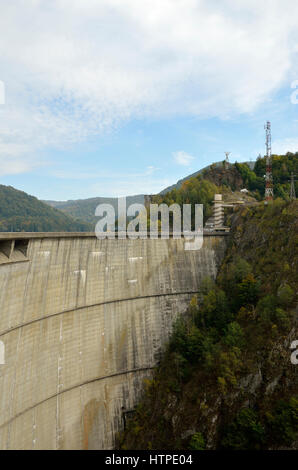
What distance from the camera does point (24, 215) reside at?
113 metres

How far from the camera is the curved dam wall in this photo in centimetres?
1716

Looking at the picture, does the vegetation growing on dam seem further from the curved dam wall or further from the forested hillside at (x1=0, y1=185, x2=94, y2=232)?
the forested hillside at (x1=0, y1=185, x2=94, y2=232)

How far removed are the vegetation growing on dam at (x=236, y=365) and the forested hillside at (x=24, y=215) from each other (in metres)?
78.8

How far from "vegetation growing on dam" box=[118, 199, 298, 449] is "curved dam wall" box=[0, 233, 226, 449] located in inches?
72.7

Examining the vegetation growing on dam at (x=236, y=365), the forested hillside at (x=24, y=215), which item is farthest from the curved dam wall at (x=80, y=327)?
the forested hillside at (x=24, y=215)

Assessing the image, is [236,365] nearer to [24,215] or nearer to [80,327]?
[80,327]

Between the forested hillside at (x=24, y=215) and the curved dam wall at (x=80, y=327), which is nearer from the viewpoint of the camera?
the curved dam wall at (x=80, y=327)

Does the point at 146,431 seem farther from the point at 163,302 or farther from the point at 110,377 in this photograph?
the point at 163,302

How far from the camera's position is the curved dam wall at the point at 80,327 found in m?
17.2

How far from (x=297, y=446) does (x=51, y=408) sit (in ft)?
46.9

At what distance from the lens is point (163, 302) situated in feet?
85.1

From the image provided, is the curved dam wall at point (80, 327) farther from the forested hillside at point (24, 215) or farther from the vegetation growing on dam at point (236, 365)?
the forested hillside at point (24, 215)

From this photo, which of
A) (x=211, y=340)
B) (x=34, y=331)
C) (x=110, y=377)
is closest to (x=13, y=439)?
(x=34, y=331)

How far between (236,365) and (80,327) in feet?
35.8
